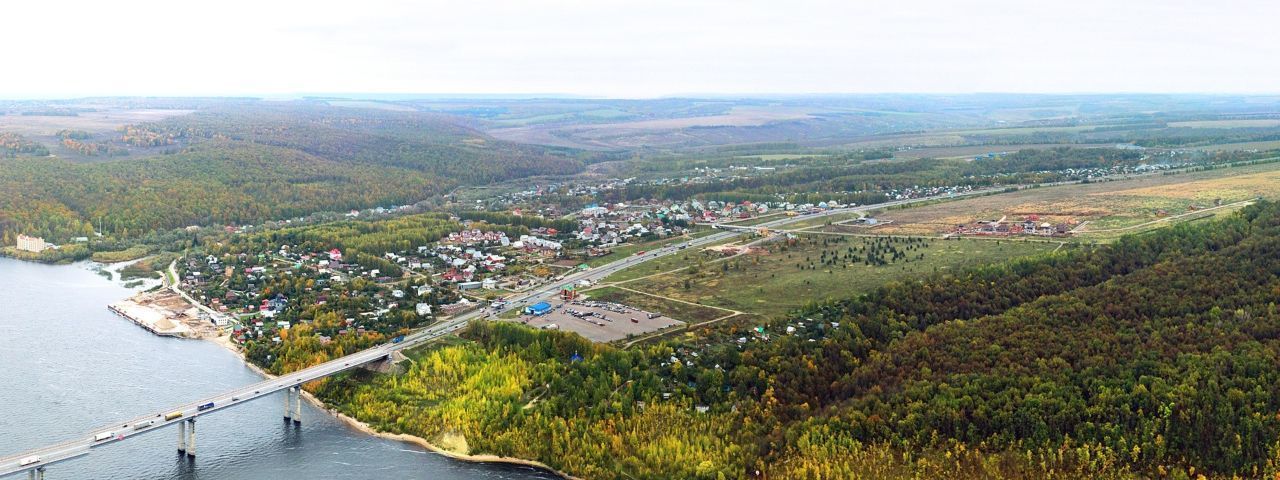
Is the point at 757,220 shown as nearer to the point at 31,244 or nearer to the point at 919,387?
the point at 919,387

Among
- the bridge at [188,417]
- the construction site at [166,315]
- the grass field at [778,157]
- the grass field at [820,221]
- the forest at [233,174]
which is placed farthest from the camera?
the grass field at [778,157]

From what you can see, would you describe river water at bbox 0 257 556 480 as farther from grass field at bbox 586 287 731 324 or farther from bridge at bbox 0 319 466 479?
grass field at bbox 586 287 731 324

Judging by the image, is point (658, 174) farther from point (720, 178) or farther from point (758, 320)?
point (758, 320)

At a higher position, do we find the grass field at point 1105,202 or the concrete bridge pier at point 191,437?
the grass field at point 1105,202

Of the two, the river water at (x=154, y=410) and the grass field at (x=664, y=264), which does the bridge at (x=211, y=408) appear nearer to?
the river water at (x=154, y=410)

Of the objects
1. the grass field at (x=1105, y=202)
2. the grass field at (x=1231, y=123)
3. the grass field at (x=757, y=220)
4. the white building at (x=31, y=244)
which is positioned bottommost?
the white building at (x=31, y=244)

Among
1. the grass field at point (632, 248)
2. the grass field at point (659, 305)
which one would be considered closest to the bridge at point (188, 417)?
the grass field at point (659, 305)

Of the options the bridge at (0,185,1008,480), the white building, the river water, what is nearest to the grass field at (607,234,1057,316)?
the bridge at (0,185,1008,480)
